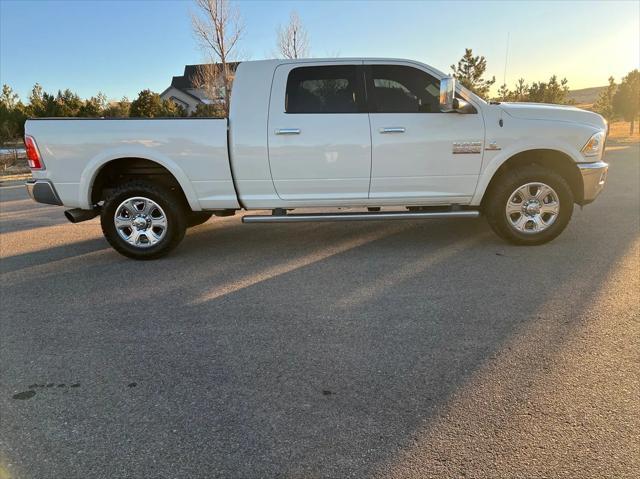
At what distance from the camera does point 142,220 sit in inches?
202

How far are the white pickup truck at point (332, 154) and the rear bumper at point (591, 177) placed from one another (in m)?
0.01

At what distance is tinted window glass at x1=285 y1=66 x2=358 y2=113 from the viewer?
4941 mm

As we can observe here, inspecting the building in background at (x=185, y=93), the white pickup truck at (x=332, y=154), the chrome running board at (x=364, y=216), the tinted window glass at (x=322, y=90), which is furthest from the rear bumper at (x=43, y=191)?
the building in background at (x=185, y=93)

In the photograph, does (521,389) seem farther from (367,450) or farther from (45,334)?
(45,334)

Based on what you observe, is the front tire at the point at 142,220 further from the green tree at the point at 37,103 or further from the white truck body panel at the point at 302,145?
the green tree at the point at 37,103

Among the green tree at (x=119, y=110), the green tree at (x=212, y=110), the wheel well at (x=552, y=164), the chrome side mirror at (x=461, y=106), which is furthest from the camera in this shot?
the green tree at (x=119, y=110)

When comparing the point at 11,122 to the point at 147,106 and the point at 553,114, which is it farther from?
the point at 553,114

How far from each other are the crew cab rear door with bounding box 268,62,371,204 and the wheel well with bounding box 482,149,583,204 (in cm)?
165

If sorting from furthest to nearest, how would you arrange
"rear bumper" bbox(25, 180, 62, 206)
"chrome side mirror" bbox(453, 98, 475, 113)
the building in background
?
the building in background → "rear bumper" bbox(25, 180, 62, 206) → "chrome side mirror" bbox(453, 98, 475, 113)

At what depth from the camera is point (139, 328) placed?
139 inches

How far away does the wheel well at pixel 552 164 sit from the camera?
5.09 metres

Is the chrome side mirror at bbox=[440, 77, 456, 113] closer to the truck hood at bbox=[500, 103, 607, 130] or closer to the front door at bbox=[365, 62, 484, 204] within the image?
the front door at bbox=[365, 62, 484, 204]

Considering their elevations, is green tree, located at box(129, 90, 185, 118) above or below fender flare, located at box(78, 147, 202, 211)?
above

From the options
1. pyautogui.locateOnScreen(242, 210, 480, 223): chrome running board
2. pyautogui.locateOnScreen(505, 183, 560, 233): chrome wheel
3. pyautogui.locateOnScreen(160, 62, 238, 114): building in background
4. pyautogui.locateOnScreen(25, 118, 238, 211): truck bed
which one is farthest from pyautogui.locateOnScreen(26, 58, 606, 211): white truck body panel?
pyautogui.locateOnScreen(160, 62, 238, 114): building in background
